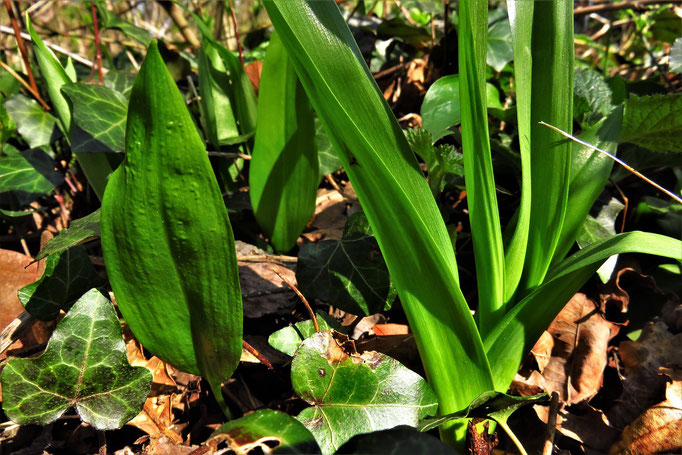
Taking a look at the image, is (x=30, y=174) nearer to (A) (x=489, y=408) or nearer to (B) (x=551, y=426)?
(A) (x=489, y=408)

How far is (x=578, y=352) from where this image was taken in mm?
932

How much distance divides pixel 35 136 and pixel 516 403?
1207 millimetres

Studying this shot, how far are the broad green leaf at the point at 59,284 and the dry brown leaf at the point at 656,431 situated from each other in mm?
932

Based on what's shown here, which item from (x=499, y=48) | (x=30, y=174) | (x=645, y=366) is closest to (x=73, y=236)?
(x=30, y=174)

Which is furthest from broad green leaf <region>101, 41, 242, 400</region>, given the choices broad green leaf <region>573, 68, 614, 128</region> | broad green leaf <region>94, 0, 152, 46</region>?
broad green leaf <region>94, 0, 152, 46</region>

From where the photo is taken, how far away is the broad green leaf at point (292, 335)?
2.51 ft

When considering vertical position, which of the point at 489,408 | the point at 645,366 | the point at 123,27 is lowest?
the point at 645,366

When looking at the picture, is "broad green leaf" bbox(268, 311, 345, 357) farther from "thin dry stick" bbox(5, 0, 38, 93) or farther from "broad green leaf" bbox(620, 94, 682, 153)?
"thin dry stick" bbox(5, 0, 38, 93)

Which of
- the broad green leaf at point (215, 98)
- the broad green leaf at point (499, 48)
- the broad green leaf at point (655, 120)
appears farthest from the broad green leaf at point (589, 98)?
the broad green leaf at point (215, 98)

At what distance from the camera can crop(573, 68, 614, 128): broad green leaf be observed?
0.94 m

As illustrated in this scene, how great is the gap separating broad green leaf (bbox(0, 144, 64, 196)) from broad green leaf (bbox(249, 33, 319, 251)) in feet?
1.63

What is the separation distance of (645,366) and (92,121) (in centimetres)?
112

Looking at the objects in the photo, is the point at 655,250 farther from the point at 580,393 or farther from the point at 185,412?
the point at 185,412

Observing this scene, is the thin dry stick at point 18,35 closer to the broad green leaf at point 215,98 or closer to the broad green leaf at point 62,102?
the broad green leaf at point 62,102
